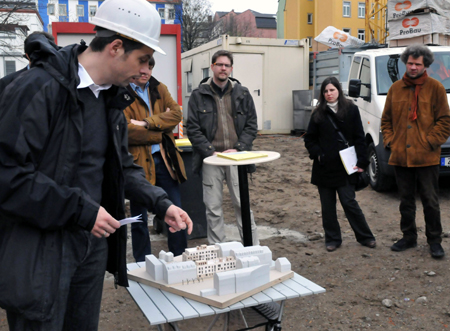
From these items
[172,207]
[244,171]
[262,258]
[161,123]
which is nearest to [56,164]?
[172,207]

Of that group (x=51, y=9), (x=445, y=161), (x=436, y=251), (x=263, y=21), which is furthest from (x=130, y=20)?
(x=263, y=21)

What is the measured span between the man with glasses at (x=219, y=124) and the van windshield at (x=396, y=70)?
370cm

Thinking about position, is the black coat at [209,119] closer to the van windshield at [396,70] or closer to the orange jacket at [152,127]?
the orange jacket at [152,127]

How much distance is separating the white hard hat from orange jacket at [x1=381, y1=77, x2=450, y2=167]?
12.3 feet

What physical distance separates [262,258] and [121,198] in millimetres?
1023

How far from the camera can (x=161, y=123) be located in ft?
14.3

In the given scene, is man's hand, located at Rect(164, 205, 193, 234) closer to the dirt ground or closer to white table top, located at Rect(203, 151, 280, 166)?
white table top, located at Rect(203, 151, 280, 166)

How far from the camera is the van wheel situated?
7980 mm

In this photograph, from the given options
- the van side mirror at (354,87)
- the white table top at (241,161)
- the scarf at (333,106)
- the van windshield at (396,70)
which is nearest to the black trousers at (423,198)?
the scarf at (333,106)

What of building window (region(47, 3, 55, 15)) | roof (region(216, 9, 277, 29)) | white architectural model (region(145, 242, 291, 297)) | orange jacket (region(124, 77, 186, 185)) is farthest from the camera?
roof (region(216, 9, 277, 29))

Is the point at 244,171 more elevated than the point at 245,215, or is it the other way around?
the point at 244,171

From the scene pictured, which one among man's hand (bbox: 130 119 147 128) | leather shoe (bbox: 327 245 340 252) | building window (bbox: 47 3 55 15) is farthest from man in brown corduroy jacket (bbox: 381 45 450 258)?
building window (bbox: 47 3 55 15)

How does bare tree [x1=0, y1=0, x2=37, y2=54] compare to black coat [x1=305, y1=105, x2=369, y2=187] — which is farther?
bare tree [x1=0, y1=0, x2=37, y2=54]

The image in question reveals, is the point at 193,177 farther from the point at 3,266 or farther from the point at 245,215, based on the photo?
the point at 3,266
